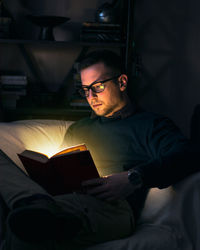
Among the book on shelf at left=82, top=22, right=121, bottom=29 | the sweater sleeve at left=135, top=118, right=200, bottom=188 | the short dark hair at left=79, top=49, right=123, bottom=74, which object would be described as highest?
the book on shelf at left=82, top=22, right=121, bottom=29

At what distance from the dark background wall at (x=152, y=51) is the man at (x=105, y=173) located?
117 centimetres

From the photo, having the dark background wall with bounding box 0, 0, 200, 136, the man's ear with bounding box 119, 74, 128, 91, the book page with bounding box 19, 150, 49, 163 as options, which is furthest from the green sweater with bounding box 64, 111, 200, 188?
the dark background wall with bounding box 0, 0, 200, 136

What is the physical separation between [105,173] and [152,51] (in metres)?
1.61

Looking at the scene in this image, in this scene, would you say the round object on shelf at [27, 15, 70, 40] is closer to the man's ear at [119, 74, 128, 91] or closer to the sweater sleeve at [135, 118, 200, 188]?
the man's ear at [119, 74, 128, 91]

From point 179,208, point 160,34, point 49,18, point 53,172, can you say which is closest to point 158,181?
point 179,208

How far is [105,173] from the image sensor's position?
1.54 m

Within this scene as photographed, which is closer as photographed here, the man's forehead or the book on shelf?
the man's forehead

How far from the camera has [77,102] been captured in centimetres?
259

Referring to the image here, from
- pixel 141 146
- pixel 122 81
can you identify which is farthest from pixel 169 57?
pixel 141 146

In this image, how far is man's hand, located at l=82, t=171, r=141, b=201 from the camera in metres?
1.22

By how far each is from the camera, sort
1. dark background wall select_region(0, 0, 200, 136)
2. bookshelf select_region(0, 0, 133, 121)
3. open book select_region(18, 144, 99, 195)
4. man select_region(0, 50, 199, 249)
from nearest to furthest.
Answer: man select_region(0, 50, 199, 249), open book select_region(18, 144, 99, 195), bookshelf select_region(0, 0, 133, 121), dark background wall select_region(0, 0, 200, 136)

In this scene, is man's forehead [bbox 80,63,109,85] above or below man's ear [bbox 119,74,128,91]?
above

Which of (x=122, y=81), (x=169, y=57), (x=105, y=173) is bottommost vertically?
(x=105, y=173)

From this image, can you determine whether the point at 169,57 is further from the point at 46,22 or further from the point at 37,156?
the point at 37,156
